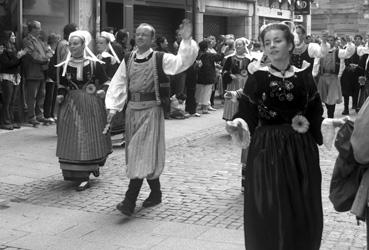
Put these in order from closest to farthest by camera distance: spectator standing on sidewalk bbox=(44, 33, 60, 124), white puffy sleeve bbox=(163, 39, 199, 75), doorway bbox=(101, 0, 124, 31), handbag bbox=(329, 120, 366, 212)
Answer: handbag bbox=(329, 120, 366, 212)
white puffy sleeve bbox=(163, 39, 199, 75)
spectator standing on sidewalk bbox=(44, 33, 60, 124)
doorway bbox=(101, 0, 124, 31)

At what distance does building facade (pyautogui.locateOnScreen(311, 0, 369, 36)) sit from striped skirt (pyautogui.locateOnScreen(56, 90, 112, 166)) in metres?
31.0

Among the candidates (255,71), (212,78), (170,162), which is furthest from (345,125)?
(212,78)

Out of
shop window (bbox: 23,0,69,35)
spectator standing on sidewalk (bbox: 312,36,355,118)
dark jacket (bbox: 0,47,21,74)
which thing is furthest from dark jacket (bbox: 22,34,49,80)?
spectator standing on sidewalk (bbox: 312,36,355,118)

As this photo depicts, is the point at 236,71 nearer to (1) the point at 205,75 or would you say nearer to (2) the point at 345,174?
(1) the point at 205,75

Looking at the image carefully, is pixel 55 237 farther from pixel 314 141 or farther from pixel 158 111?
pixel 314 141

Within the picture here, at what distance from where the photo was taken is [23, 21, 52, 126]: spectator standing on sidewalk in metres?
11.7

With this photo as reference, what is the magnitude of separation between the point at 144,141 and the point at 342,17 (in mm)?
34010

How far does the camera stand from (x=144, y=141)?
20.3 feet

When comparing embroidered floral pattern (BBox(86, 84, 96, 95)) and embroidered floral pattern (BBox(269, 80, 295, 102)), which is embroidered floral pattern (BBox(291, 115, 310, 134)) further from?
embroidered floral pattern (BBox(86, 84, 96, 95))

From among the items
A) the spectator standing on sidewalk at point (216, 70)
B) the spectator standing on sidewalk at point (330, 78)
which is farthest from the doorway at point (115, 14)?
the spectator standing on sidewalk at point (330, 78)

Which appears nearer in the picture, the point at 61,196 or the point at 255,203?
the point at 255,203

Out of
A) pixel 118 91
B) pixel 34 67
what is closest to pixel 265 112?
pixel 118 91

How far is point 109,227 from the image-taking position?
5816 mm

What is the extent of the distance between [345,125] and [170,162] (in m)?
5.44
